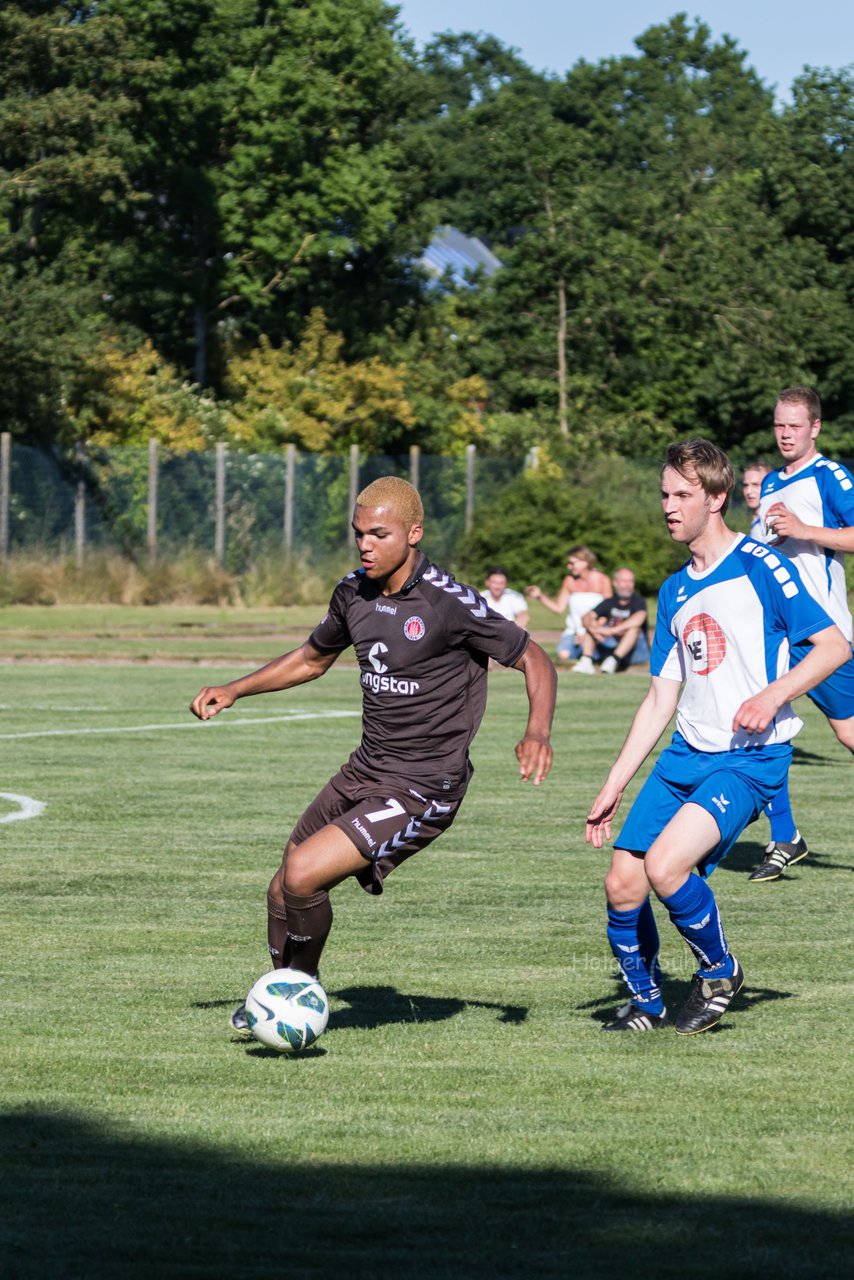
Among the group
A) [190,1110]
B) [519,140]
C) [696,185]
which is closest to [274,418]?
[519,140]

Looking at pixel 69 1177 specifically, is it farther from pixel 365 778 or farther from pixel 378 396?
pixel 378 396

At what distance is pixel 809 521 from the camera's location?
1099 cm

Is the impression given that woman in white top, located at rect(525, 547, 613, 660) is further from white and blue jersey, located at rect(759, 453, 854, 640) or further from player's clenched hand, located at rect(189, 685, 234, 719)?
player's clenched hand, located at rect(189, 685, 234, 719)

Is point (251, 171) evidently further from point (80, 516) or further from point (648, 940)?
point (648, 940)

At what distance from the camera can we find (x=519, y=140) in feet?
197

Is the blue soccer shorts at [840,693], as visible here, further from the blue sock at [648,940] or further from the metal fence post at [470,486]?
the metal fence post at [470,486]

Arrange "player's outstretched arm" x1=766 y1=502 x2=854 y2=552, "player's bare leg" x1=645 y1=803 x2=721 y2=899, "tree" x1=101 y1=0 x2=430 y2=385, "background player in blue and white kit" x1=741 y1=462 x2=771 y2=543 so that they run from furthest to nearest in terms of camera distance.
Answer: "tree" x1=101 y1=0 x2=430 y2=385 → "background player in blue and white kit" x1=741 y1=462 x2=771 y2=543 → "player's outstretched arm" x1=766 y1=502 x2=854 y2=552 → "player's bare leg" x1=645 y1=803 x2=721 y2=899

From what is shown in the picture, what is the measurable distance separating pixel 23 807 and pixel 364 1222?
8227mm

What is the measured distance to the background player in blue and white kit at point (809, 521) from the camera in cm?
1052

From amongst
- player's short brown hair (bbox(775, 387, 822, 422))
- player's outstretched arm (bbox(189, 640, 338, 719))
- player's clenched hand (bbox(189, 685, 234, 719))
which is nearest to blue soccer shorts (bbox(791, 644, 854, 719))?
player's short brown hair (bbox(775, 387, 822, 422))

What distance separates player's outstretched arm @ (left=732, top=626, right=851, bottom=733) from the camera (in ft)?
21.5

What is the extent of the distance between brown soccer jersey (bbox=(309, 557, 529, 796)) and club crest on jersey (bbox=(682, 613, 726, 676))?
1.97 feet

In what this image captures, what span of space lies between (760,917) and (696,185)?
5775cm

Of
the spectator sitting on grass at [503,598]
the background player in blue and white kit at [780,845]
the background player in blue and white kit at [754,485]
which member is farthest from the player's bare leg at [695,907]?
the spectator sitting on grass at [503,598]
